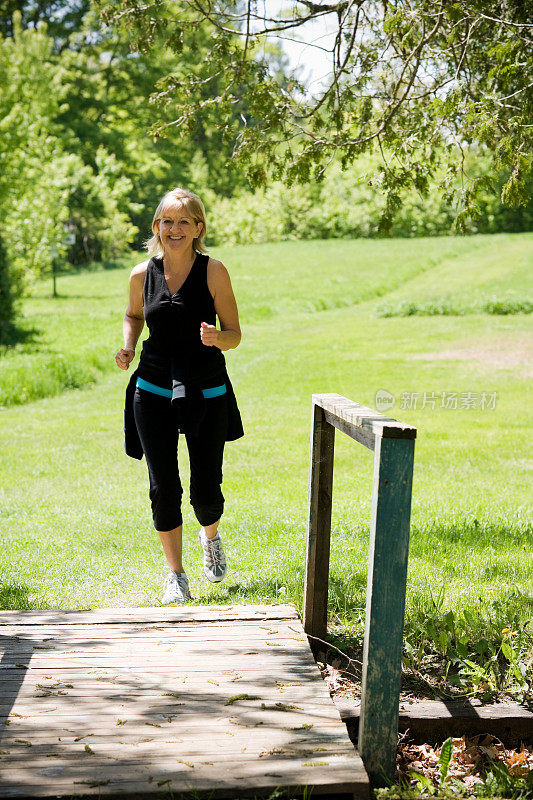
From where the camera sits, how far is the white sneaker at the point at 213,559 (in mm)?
4871

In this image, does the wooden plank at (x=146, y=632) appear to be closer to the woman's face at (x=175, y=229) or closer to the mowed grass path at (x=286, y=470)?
the mowed grass path at (x=286, y=470)

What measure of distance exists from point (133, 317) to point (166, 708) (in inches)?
85.5

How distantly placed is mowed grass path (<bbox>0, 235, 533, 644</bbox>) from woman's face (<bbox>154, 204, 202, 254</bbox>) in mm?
1992

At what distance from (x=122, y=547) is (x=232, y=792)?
11.6 ft

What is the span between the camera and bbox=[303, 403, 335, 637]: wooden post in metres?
3.95

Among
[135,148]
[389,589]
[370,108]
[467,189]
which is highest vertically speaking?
[135,148]

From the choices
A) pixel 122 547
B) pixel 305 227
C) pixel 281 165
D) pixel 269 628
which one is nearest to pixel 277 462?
pixel 122 547

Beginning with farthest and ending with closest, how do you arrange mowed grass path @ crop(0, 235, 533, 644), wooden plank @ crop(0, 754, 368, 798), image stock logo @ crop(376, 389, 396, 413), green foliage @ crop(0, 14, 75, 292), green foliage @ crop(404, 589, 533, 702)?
green foliage @ crop(0, 14, 75, 292), image stock logo @ crop(376, 389, 396, 413), mowed grass path @ crop(0, 235, 533, 644), green foliage @ crop(404, 589, 533, 702), wooden plank @ crop(0, 754, 368, 798)

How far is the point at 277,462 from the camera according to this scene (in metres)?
9.14

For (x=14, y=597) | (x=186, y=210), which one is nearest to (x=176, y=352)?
(x=186, y=210)

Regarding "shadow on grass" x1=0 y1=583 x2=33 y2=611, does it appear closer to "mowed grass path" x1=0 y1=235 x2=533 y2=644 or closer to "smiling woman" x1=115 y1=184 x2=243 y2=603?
"mowed grass path" x1=0 y1=235 x2=533 y2=644

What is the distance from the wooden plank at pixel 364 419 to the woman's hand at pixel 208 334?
583mm

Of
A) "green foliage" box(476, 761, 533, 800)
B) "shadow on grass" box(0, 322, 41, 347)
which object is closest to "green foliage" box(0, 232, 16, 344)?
"shadow on grass" box(0, 322, 41, 347)

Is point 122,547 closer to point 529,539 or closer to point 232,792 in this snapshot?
point 529,539
